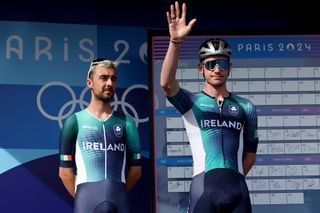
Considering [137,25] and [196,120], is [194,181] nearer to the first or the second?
[196,120]

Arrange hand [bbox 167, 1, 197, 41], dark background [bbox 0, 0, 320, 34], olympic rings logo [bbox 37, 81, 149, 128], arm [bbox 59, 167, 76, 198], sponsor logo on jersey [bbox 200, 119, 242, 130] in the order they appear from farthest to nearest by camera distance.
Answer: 1. dark background [bbox 0, 0, 320, 34]
2. olympic rings logo [bbox 37, 81, 149, 128]
3. arm [bbox 59, 167, 76, 198]
4. sponsor logo on jersey [bbox 200, 119, 242, 130]
5. hand [bbox 167, 1, 197, 41]

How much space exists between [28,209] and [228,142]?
2084mm

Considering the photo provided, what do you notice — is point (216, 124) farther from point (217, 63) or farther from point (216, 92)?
point (217, 63)

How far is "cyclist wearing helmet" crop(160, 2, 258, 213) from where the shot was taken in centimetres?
329

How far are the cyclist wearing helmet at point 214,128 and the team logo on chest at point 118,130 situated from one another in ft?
1.49

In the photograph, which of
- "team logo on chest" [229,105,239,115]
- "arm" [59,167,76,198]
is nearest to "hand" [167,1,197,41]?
"team logo on chest" [229,105,239,115]

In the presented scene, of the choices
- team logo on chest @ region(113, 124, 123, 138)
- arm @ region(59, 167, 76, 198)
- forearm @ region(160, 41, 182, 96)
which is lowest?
arm @ region(59, 167, 76, 198)

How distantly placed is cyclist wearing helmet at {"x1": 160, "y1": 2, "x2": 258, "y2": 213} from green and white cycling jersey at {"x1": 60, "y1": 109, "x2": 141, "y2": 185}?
470mm

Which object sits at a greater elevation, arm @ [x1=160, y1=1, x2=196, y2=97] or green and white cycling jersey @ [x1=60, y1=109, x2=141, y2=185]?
arm @ [x1=160, y1=1, x2=196, y2=97]

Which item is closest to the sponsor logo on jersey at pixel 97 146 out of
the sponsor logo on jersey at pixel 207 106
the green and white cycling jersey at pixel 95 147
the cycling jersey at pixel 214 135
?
the green and white cycling jersey at pixel 95 147

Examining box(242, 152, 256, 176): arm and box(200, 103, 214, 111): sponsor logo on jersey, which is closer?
box(200, 103, 214, 111): sponsor logo on jersey

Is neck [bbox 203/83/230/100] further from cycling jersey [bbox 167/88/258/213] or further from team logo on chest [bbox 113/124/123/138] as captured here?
team logo on chest [bbox 113/124/123/138]

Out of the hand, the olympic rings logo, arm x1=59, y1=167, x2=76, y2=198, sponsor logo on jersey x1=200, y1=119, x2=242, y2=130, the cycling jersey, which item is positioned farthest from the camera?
the olympic rings logo

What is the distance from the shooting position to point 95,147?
3.63m
